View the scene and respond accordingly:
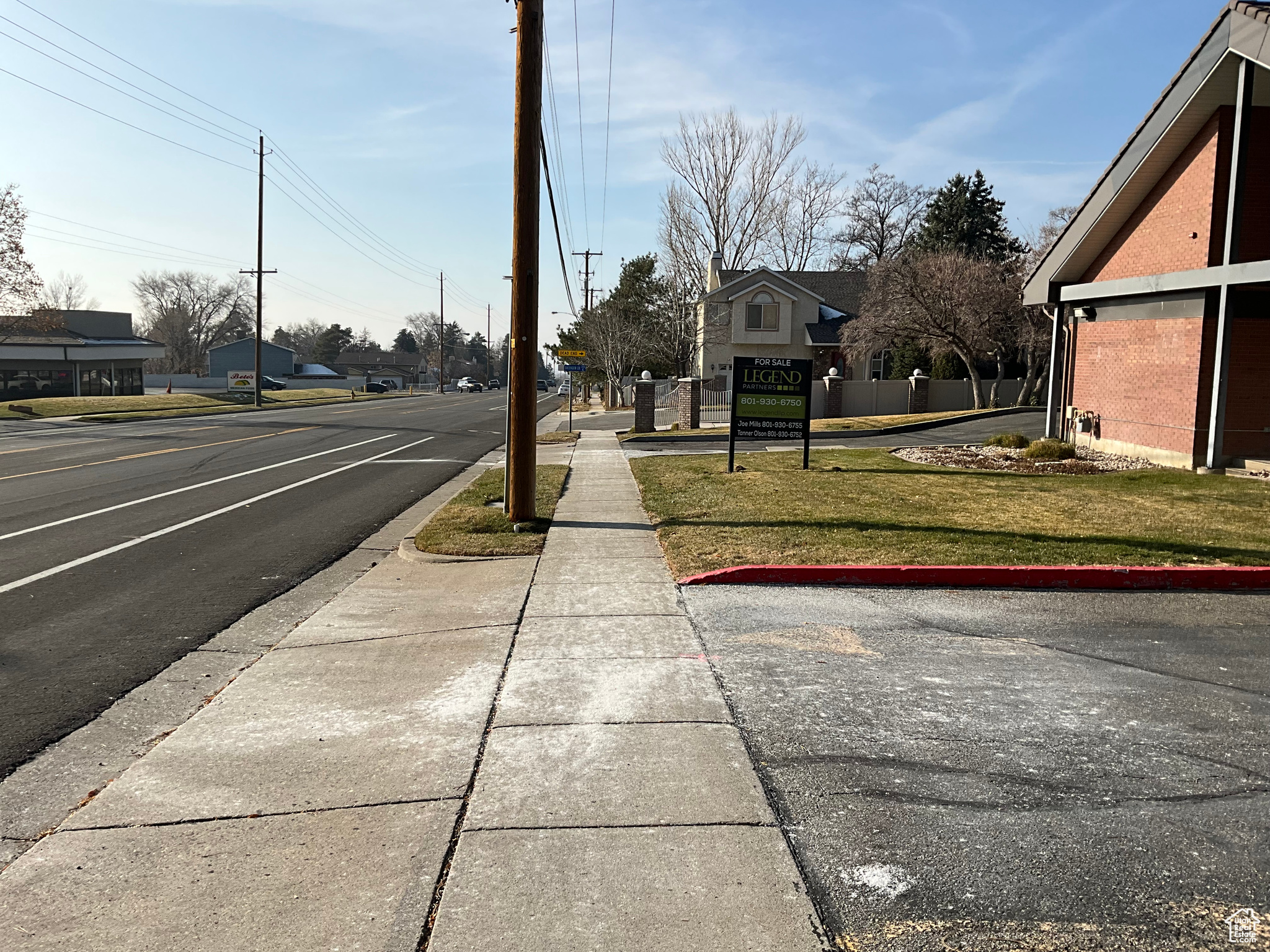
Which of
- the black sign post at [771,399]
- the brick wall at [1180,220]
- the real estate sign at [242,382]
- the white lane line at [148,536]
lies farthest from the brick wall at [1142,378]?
the real estate sign at [242,382]

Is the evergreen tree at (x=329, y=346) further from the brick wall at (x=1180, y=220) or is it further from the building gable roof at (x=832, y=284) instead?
the brick wall at (x=1180, y=220)

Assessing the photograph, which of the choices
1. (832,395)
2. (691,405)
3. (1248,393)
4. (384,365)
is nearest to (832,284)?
(832,395)

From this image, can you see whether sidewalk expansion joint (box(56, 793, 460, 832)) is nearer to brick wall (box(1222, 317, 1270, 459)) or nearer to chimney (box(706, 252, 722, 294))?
brick wall (box(1222, 317, 1270, 459))

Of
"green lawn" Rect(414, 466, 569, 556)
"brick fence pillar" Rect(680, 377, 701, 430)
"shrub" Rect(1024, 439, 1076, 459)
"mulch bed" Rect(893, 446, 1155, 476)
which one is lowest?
"green lawn" Rect(414, 466, 569, 556)

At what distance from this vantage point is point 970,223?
48375 mm

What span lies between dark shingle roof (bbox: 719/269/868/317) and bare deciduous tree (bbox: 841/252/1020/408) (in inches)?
501

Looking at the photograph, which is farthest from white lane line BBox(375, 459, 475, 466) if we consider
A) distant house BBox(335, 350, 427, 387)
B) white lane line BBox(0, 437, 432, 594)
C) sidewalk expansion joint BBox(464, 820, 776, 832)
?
distant house BBox(335, 350, 427, 387)

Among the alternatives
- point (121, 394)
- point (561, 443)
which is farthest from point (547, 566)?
point (121, 394)

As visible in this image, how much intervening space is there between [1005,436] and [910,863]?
18109mm

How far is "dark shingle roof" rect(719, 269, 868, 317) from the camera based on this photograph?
49.0 meters

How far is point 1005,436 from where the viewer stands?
2016cm

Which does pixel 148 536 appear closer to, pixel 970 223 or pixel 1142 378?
pixel 1142 378

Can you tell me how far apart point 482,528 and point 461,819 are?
719cm

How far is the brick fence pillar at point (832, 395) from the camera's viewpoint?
108ft
